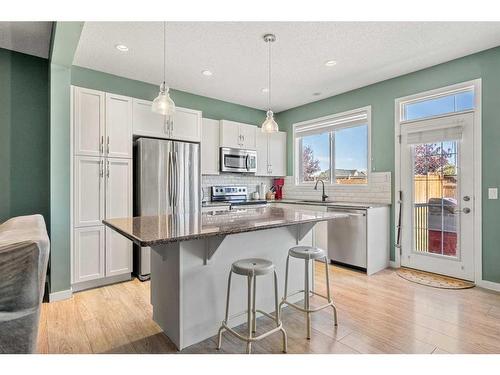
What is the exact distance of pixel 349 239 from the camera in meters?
3.89

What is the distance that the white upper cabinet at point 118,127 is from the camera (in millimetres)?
3332

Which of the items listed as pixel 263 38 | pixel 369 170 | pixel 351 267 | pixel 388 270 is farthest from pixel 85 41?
pixel 388 270

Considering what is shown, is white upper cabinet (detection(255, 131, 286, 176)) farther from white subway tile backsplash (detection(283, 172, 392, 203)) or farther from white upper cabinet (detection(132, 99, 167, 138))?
white upper cabinet (detection(132, 99, 167, 138))

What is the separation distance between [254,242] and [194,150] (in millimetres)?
1947

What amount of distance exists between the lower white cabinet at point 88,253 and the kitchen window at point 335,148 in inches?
140

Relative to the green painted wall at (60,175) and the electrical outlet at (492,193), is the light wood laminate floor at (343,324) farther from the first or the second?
the electrical outlet at (492,193)

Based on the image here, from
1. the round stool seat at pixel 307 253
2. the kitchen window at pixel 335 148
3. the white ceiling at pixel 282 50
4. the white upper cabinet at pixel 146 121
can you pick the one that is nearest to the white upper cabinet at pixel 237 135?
the white ceiling at pixel 282 50

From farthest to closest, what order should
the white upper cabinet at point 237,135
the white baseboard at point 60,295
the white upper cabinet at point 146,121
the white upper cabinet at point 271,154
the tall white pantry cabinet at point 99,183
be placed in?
the white upper cabinet at point 271,154, the white upper cabinet at point 237,135, the white upper cabinet at point 146,121, the tall white pantry cabinet at point 99,183, the white baseboard at point 60,295

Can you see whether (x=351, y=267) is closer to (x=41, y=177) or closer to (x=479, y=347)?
(x=479, y=347)

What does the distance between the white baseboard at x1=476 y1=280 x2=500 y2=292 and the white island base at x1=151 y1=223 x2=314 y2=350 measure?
8.04 ft

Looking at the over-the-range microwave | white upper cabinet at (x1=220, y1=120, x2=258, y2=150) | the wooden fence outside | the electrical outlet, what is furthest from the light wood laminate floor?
white upper cabinet at (x1=220, y1=120, x2=258, y2=150)

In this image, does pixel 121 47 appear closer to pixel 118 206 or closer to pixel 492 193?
pixel 118 206

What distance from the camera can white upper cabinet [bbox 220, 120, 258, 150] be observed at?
Result: 15.2ft

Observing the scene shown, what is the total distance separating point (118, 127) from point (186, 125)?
913 millimetres
